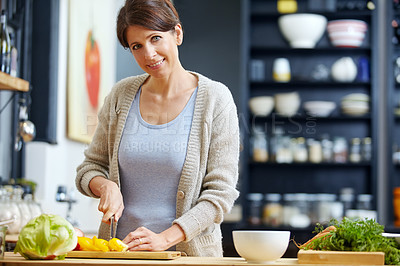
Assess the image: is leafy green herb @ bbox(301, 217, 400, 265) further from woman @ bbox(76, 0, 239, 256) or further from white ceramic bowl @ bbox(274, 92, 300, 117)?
white ceramic bowl @ bbox(274, 92, 300, 117)

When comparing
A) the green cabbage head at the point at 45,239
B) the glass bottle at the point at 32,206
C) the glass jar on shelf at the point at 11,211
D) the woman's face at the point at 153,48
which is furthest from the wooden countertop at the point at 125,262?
the glass bottle at the point at 32,206

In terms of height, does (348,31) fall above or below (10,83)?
above

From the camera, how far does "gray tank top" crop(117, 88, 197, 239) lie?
6.60 ft

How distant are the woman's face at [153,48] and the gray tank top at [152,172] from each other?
18 cm

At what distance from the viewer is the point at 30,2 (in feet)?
12.6

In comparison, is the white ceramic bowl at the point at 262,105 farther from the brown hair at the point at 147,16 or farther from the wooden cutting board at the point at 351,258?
the wooden cutting board at the point at 351,258

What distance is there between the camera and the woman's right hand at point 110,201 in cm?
187

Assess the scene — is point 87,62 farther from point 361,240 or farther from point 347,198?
point 361,240

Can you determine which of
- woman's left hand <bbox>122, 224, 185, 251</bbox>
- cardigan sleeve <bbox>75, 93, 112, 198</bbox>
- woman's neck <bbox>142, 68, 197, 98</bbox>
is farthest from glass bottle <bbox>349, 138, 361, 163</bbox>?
woman's left hand <bbox>122, 224, 185, 251</bbox>

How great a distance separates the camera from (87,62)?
445 centimetres

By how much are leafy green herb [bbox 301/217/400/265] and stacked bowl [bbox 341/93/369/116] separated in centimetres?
355

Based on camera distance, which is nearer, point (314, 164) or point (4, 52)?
point (4, 52)

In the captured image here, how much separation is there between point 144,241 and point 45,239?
1.03 ft

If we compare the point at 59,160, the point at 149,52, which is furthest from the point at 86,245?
the point at 59,160
